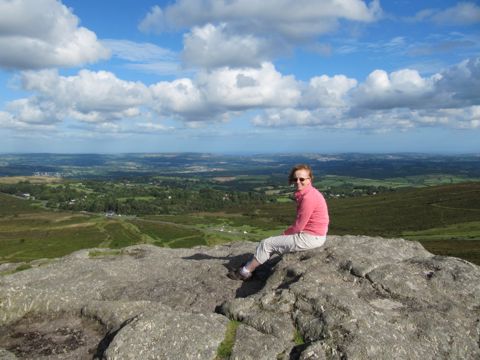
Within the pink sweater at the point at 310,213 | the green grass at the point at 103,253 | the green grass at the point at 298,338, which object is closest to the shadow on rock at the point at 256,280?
the pink sweater at the point at 310,213

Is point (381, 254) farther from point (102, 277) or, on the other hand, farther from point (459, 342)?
point (102, 277)

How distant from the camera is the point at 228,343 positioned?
39.4 ft

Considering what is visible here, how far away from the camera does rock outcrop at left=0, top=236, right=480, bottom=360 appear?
11.7 metres

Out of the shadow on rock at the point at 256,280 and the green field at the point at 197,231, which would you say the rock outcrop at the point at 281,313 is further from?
the green field at the point at 197,231

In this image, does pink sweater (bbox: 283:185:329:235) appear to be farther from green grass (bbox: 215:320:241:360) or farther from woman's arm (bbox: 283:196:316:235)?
green grass (bbox: 215:320:241:360)

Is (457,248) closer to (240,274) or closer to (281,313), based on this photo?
(240,274)

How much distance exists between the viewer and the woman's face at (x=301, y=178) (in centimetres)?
1650

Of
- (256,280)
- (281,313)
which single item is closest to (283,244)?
(256,280)

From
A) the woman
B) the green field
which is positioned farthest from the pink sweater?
the green field

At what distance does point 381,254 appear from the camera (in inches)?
720

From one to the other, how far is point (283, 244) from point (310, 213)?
5.73 feet

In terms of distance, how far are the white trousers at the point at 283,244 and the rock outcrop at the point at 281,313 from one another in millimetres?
382

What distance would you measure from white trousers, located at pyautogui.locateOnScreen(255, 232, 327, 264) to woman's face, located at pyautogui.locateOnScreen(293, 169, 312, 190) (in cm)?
207

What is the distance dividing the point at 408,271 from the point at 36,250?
137 m
